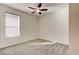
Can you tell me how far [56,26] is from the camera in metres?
1.69

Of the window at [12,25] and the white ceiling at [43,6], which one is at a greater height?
the white ceiling at [43,6]

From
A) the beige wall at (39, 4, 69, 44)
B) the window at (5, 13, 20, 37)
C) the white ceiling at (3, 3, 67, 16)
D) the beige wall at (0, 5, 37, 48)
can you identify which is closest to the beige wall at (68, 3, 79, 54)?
the beige wall at (39, 4, 69, 44)

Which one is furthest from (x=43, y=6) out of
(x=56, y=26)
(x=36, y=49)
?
(x=36, y=49)

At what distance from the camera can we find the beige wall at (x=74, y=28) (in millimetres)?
1659

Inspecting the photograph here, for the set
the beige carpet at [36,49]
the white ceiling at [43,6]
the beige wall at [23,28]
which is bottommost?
the beige carpet at [36,49]

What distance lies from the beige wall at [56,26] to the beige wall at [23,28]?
0.42ft

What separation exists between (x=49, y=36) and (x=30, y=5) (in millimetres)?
632

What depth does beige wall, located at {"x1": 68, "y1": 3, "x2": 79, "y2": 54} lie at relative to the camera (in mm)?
1659

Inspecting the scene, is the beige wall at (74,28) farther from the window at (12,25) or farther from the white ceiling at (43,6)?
the window at (12,25)

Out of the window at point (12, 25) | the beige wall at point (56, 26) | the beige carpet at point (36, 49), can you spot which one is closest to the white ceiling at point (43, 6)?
the beige wall at point (56, 26)

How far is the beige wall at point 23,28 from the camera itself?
158 centimetres

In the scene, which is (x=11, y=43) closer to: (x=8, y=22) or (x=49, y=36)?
(x=8, y=22)

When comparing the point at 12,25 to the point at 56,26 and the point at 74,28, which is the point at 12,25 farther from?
the point at 74,28

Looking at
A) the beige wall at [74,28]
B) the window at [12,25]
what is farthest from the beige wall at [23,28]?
the beige wall at [74,28]
